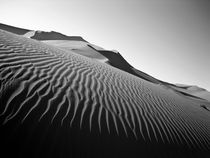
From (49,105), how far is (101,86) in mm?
2256

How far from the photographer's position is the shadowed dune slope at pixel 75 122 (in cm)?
263

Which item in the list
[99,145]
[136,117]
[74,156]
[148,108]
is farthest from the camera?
[148,108]

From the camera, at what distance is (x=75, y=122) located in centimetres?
319

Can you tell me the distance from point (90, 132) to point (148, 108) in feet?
8.32

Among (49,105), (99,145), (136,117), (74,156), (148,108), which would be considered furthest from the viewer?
(148,108)

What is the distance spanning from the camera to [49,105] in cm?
334

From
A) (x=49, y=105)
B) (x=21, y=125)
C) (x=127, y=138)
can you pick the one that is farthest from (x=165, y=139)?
(x=21, y=125)

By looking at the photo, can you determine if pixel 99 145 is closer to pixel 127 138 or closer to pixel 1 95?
pixel 127 138

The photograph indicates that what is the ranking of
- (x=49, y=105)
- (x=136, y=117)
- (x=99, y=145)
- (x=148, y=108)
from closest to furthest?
(x=99, y=145), (x=49, y=105), (x=136, y=117), (x=148, y=108)

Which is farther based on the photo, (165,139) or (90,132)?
(165,139)

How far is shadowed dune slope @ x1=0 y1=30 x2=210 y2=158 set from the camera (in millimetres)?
2633

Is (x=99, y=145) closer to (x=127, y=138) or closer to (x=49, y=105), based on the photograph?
(x=127, y=138)

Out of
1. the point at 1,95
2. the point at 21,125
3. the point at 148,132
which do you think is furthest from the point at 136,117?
the point at 1,95

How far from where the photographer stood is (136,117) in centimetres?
428
